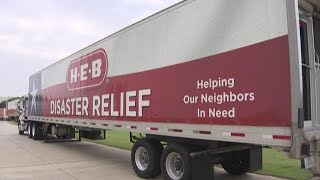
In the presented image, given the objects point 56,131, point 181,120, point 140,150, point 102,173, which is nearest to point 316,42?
point 181,120

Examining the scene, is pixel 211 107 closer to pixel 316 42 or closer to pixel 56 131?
pixel 316 42

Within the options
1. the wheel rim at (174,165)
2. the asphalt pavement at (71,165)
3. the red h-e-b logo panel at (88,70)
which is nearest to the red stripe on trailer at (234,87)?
the wheel rim at (174,165)

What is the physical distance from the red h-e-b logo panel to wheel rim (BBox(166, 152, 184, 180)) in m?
4.00

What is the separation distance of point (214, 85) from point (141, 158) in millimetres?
3492

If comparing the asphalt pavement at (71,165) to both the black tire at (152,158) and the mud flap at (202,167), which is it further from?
the mud flap at (202,167)

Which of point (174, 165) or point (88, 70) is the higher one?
point (88, 70)

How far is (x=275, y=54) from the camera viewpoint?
6.40m

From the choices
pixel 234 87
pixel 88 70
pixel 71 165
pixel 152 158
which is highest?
pixel 88 70

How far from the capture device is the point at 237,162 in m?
9.82

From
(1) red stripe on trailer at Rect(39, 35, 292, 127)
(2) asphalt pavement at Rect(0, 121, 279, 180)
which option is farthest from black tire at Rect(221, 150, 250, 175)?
(1) red stripe on trailer at Rect(39, 35, 292, 127)

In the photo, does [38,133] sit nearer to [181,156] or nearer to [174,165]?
[174,165]

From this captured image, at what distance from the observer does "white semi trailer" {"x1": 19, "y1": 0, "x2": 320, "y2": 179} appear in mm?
6312

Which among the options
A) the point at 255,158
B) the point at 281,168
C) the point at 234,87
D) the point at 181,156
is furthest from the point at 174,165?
the point at 281,168

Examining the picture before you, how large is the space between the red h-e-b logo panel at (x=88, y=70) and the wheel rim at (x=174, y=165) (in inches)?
157
